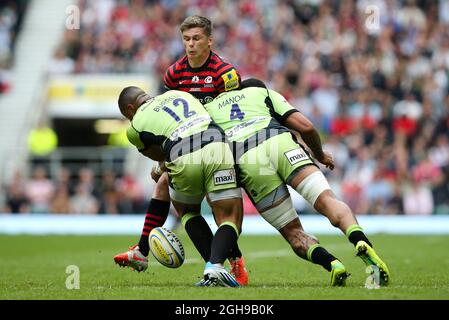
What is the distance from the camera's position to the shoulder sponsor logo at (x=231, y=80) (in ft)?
28.8

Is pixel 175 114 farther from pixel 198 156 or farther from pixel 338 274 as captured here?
pixel 338 274

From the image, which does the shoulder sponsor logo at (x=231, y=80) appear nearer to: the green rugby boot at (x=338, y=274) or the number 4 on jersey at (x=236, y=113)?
the number 4 on jersey at (x=236, y=113)

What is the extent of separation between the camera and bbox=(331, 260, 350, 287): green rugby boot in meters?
7.92

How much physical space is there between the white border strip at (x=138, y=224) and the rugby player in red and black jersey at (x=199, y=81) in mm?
11051

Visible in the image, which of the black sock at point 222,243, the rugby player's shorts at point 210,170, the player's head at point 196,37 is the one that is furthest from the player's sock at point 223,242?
the player's head at point 196,37

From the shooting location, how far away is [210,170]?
8148mm

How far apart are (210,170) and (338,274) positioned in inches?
54.3

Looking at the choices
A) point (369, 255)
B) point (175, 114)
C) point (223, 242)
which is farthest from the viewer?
point (175, 114)

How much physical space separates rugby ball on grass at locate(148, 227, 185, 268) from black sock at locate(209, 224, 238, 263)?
511 millimetres

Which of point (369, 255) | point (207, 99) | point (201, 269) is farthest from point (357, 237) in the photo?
point (201, 269)

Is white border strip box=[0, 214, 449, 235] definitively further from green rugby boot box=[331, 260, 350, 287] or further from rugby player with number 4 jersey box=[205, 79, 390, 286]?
green rugby boot box=[331, 260, 350, 287]

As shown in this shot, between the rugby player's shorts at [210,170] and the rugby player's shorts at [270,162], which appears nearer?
the rugby player's shorts at [210,170]

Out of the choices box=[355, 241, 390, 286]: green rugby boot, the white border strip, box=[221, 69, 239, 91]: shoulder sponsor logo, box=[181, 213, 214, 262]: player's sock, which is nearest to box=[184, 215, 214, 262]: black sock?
box=[181, 213, 214, 262]: player's sock
